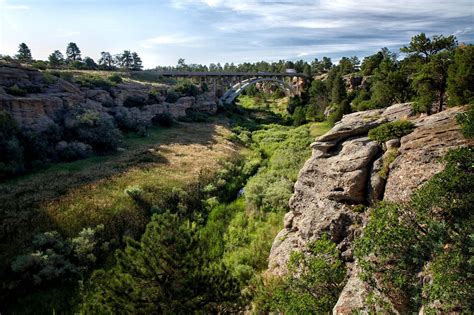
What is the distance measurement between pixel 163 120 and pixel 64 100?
1725 cm

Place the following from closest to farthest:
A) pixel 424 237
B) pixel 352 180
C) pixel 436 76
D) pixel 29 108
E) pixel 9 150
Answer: pixel 424 237 → pixel 352 180 → pixel 436 76 → pixel 9 150 → pixel 29 108

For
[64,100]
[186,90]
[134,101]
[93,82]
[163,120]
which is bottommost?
[163,120]

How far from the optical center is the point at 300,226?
47.3 ft

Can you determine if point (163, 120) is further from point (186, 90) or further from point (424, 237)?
point (424, 237)

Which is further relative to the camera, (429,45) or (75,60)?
(75,60)

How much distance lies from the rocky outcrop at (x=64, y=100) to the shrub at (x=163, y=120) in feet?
3.30

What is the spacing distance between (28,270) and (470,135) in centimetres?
1981

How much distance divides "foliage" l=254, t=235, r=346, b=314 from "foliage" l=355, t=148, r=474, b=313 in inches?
70.2

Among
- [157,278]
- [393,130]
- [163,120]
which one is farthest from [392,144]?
[163,120]

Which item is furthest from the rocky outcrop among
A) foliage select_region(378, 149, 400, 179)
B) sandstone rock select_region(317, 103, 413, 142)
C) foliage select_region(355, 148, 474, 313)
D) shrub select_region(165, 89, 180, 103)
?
foliage select_region(355, 148, 474, 313)

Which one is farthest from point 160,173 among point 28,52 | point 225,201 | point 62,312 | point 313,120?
point 28,52

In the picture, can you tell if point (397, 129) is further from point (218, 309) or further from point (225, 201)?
point (225, 201)

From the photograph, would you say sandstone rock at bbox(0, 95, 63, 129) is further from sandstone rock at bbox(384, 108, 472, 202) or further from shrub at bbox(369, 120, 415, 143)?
sandstone rock at bbox(384, 108, 472, 202)

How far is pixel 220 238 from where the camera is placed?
20.4m
